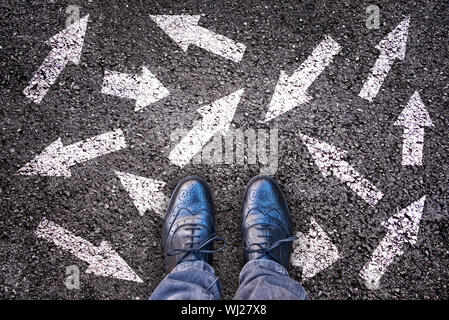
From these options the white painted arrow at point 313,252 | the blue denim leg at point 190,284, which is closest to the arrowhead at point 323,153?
the white painted arrow at point 313,252

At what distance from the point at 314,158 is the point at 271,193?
374mm

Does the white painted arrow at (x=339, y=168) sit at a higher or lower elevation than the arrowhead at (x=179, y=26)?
lower

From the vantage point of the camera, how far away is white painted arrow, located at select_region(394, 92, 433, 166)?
2.24m

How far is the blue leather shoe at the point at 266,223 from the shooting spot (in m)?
2.11

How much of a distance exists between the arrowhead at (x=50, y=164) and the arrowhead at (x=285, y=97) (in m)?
1.38

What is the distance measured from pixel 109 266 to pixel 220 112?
4.03 ft

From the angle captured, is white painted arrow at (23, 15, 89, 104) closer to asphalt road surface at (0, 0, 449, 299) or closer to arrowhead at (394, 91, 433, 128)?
asphalt road surface at (0, 0, 449, 299)

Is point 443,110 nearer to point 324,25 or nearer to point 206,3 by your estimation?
point 324,25

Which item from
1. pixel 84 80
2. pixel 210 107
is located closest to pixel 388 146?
pixel 210 107

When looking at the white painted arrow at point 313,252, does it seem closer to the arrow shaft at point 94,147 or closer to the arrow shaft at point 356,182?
the arrow shaft at point 356,182

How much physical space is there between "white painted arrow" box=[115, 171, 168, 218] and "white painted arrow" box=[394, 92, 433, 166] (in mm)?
1623

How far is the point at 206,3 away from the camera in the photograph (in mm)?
2377

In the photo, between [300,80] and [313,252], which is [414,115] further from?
[313,252]

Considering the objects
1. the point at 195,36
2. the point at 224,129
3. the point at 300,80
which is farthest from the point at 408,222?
the point at 195,36
